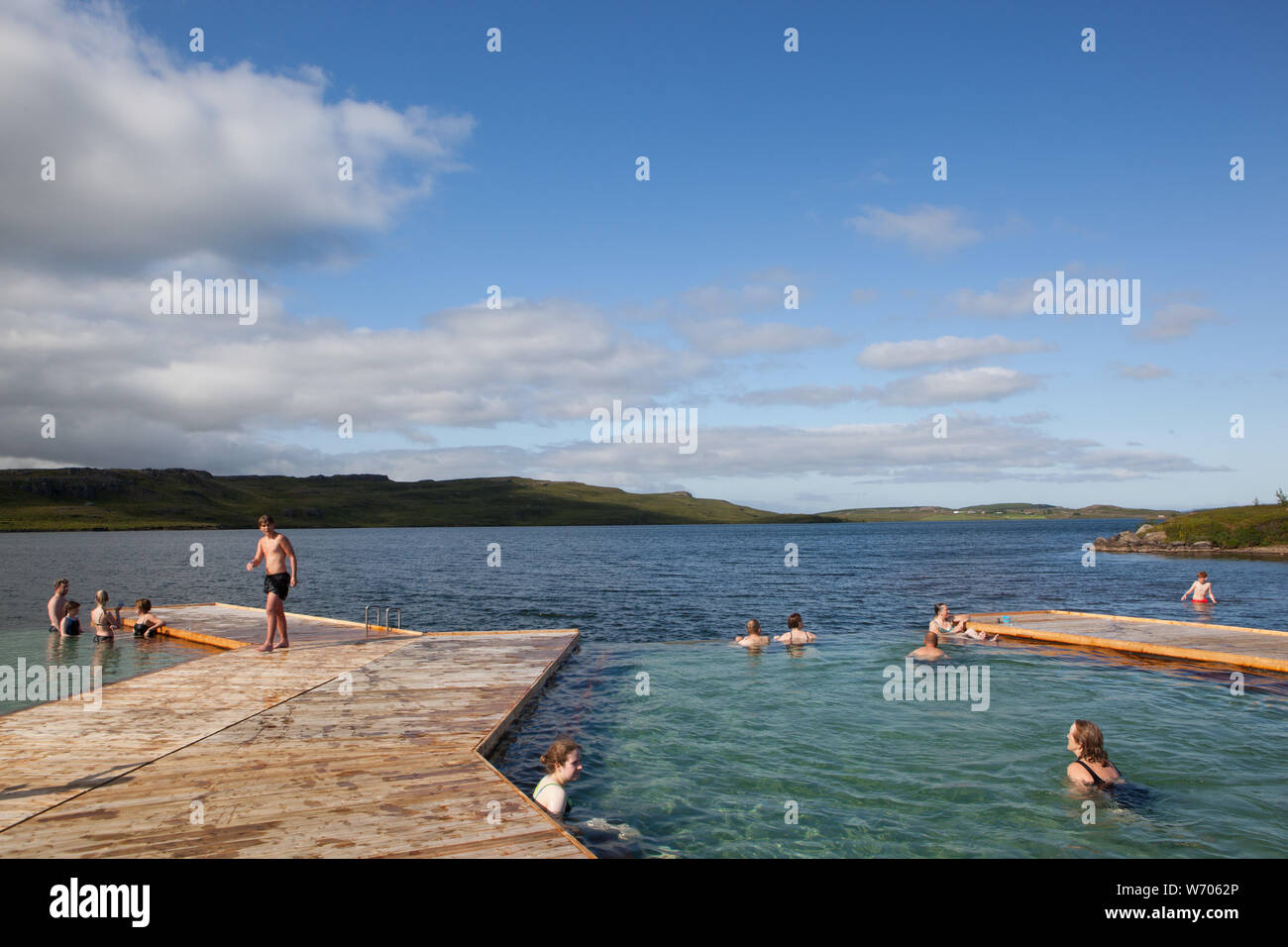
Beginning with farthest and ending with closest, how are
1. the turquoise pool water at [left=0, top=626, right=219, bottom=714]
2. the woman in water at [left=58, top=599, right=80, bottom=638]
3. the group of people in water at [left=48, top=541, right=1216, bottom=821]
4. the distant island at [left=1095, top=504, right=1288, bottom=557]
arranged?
1. the distant island at [left=1095, top=504, right=1288, bottom=557]
2. the woman in water at [left=58, top=599, right=80, bottom=638]
3. the turquoise pool water at [left=0, top=626, right=219, bottom=714]
4. the group of people in water at [left=48, top=541, right=1216, bottom=821]

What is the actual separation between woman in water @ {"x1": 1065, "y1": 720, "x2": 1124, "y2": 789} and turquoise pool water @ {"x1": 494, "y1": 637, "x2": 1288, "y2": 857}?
1.09 feet

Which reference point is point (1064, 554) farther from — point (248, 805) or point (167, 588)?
point (248, 805)

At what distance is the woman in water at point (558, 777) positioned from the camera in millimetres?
10977

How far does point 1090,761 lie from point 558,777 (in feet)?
30.6

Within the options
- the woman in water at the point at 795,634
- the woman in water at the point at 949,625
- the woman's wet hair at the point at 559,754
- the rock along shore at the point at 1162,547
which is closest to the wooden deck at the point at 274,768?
the woman's wet hair at the point at 559,754

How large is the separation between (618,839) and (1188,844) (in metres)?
8.56

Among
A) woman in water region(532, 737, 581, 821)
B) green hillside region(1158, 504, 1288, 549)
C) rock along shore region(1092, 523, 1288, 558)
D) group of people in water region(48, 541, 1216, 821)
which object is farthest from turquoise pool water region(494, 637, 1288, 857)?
green hillside region(1158, 504, 1288, 549)

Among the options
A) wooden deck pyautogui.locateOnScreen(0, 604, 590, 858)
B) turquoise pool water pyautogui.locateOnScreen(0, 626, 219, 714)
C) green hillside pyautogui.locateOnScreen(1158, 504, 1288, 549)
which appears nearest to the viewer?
wooden deck pyautogui.locateOnScreen(0, 604, 590, 858)

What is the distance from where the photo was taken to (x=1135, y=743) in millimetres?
15680

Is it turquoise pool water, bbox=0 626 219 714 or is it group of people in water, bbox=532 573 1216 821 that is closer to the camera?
group of people in water, bbox=532 573 1216 821

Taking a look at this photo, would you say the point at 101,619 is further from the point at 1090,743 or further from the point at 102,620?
the point at 1090,743

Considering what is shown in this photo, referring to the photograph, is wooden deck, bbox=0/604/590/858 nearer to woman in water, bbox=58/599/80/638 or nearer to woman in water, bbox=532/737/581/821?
woman in water, bbox=532/737/581/821

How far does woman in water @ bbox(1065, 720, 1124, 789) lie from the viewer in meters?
12.9
